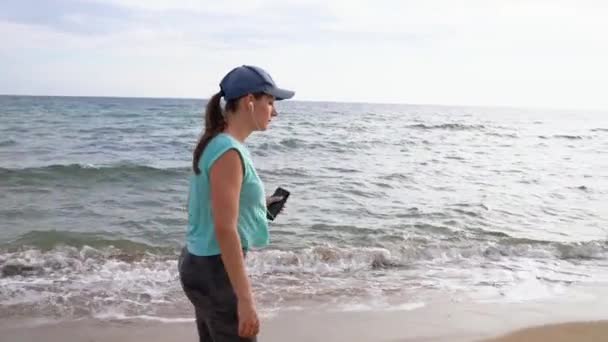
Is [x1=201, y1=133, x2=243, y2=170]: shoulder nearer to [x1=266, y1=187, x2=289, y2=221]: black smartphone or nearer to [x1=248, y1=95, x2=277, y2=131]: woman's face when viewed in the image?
[x1=248, y1=95, x2=277, y2=131]: woman's face

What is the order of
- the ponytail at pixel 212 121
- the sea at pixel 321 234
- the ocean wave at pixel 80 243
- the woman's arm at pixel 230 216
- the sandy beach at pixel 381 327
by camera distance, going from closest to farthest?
the woman's arm at pixel 230 216 → the ponytail at pixel 212 121 → the sandy beach at pixel 381 327 → the sea at pixel 321 234 → the ocean wave at pixel 80 243

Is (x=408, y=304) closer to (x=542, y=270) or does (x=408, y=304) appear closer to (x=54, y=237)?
(x=542, y=270)

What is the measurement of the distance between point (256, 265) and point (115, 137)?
64.0ft

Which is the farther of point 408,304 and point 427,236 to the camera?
point 427,236

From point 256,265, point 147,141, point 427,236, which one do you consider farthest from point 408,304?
point 147,141

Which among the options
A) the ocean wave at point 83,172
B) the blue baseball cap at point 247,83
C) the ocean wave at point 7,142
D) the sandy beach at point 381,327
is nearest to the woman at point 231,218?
the blue baseball cap at point 247,83

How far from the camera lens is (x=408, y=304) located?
582 centimetres

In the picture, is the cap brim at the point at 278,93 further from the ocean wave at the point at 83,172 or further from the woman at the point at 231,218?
the ocean wave at the point at 83,172

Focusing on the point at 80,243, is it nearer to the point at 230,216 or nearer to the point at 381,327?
the point at 381,327

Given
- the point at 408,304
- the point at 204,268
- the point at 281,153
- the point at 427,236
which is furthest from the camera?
the point at 281,153

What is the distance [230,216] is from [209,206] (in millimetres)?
173

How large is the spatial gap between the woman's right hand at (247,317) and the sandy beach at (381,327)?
8.33ft

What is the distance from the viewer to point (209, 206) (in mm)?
2346

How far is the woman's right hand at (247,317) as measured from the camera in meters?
2.28
